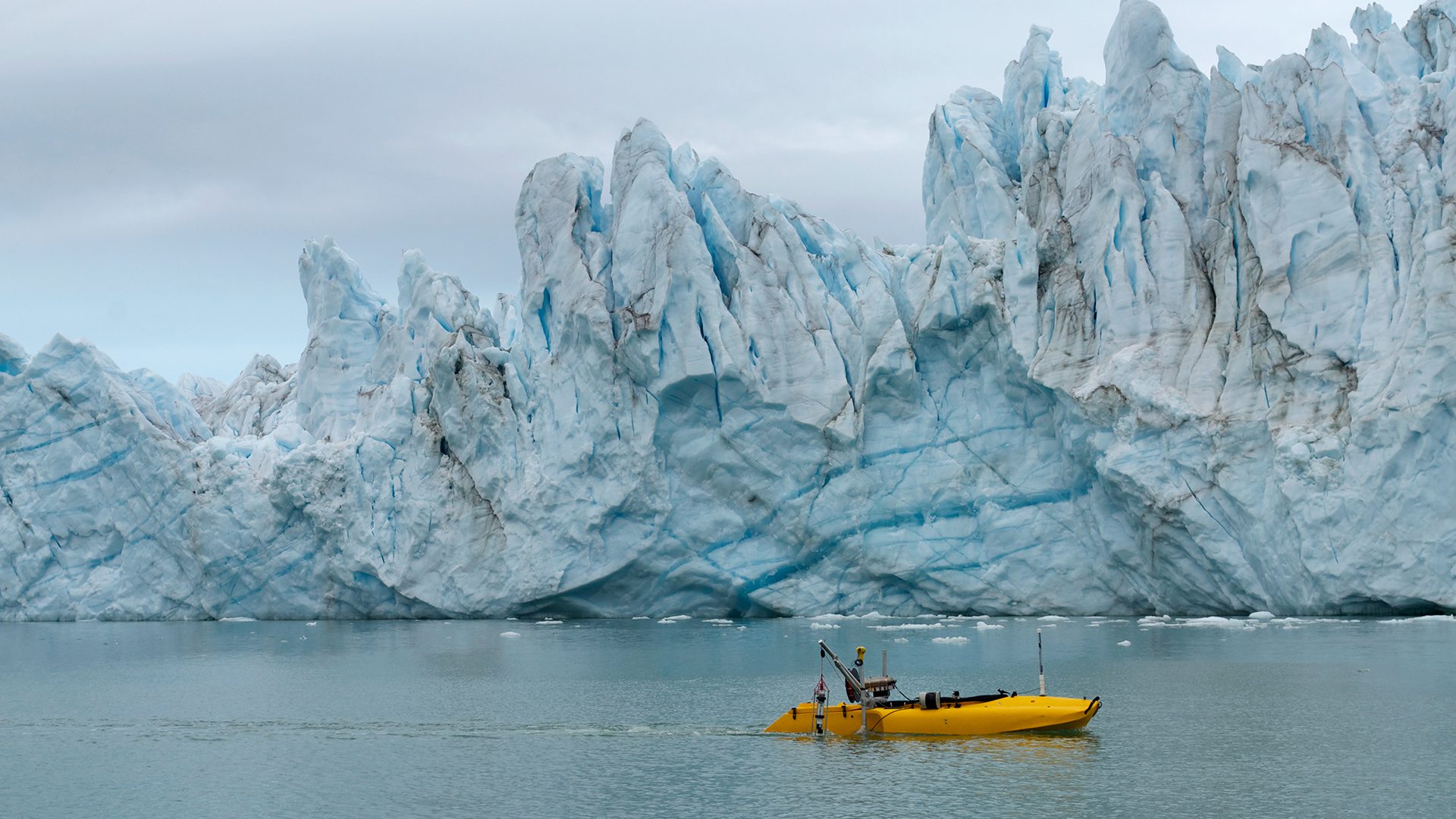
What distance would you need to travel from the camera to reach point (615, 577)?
34.7 m

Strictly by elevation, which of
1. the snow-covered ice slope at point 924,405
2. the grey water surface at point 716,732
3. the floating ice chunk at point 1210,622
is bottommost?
the grey water surface at point 716,732

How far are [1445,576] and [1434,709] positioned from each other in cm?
1045

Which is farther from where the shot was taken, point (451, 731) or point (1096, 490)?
point (1096, 490)

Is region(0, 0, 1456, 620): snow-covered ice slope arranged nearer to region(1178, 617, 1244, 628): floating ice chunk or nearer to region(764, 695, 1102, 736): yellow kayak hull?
region(1178, 617, 1244, 628): floating ice chunk

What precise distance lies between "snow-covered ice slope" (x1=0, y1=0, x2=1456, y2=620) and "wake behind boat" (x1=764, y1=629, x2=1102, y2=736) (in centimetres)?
1220

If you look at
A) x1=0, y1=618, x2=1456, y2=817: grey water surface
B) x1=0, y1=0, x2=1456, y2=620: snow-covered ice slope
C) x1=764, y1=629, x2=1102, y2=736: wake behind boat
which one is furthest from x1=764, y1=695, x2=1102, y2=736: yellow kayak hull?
x1=0, y1=0, x2=1456, y2=620: snow-covered ice slope

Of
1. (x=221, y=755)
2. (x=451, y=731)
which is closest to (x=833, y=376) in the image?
(x=451, y=731)

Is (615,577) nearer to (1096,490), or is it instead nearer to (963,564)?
(963,564)

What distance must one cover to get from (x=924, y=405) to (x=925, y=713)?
A: 1636 centimetres

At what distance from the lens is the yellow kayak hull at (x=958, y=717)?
17.3m

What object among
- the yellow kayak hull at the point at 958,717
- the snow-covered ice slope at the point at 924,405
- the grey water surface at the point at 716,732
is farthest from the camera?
the snow-covered ice slope at the point at 924,405

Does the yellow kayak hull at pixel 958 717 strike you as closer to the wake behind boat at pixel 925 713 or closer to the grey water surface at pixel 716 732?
the wake behind boat at pixel 925 713

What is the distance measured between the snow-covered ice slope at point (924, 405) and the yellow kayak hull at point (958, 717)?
1219 cm

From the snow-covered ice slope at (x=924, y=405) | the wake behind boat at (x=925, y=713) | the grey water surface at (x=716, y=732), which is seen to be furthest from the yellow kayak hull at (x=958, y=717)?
the snow-covered ice slope at (x=924, y=405)
